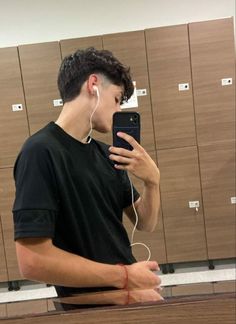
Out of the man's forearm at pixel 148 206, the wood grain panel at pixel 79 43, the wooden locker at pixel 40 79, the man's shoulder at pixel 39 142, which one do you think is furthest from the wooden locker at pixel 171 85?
the man's shoulder at pixel 39 142

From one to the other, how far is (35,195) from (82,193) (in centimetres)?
18

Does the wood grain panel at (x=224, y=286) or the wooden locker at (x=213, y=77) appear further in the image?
the wooden locker at (x=213, y=77)

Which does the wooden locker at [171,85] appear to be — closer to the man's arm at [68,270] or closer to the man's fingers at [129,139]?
the man's fingers at [129,139]

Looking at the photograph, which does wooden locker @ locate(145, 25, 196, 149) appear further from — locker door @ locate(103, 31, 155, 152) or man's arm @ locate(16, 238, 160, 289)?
man's arm @ locate(16, 238, 160, 289)

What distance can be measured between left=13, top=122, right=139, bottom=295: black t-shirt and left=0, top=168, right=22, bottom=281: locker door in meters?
2.58

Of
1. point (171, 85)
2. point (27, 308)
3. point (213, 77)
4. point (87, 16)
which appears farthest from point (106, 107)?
point (87, 16)

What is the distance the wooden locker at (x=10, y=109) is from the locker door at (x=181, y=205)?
134 cm

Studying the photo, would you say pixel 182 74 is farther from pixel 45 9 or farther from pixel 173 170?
pixel 45 9

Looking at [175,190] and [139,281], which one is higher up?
[139,281]

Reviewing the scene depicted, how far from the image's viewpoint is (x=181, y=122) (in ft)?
11.4

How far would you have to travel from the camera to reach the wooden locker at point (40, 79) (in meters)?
3.44

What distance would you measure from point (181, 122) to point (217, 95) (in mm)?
411

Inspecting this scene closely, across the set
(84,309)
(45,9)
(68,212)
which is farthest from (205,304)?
(45,9)

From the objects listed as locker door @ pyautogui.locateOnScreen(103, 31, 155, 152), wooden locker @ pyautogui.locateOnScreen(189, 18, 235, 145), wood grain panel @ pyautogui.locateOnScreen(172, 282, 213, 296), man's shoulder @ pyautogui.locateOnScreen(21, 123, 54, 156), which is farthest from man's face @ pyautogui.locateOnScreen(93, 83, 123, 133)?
wooden locker @ pyautogui.locateOnScreen(189, 18, 235, 145)
